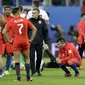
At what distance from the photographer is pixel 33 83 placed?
14.8 meters

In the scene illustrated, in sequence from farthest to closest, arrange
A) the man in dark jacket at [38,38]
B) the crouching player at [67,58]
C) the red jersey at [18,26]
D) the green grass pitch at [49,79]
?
1. the man in dark jacket at [38,38]
2. the crouching player at [67,58]
3. the red jersey at [18,26]
4. the green grass pitch at [49,79]

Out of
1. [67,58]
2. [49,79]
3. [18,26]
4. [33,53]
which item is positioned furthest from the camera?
[33,53]

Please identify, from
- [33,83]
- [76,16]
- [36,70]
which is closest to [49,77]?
[36,70]

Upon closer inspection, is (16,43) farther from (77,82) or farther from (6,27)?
(77,82)

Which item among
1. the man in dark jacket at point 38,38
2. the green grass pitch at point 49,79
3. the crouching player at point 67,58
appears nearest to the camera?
the green grass pitch at point 49,79

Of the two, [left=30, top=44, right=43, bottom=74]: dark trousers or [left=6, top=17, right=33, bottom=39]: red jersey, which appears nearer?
[left=6, top=17, right=33, bottom=39]: red jersey

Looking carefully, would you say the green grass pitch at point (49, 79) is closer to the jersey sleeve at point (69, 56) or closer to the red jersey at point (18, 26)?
the jersey sleeve at point (69, 56)

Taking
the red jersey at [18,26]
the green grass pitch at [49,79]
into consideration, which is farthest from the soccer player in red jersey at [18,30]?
the green grass pitch at [49,79]

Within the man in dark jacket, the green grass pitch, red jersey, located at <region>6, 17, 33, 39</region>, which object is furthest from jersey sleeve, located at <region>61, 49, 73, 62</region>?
red jersey, located at <region>6, 17, 33, 39</region>

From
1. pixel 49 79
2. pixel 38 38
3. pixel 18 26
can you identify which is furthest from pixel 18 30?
pixel 38 38

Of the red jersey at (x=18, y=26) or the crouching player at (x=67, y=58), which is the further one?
the crouching player at (x=67, y=58)

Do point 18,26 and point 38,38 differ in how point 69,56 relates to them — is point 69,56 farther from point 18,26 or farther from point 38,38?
point 18,26

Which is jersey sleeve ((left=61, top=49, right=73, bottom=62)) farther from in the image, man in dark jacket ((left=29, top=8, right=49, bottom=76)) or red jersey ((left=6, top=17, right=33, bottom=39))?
→ red jersey ((left=6, top=17, right=33, bottom=39))

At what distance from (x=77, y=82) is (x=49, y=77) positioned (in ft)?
6.06
